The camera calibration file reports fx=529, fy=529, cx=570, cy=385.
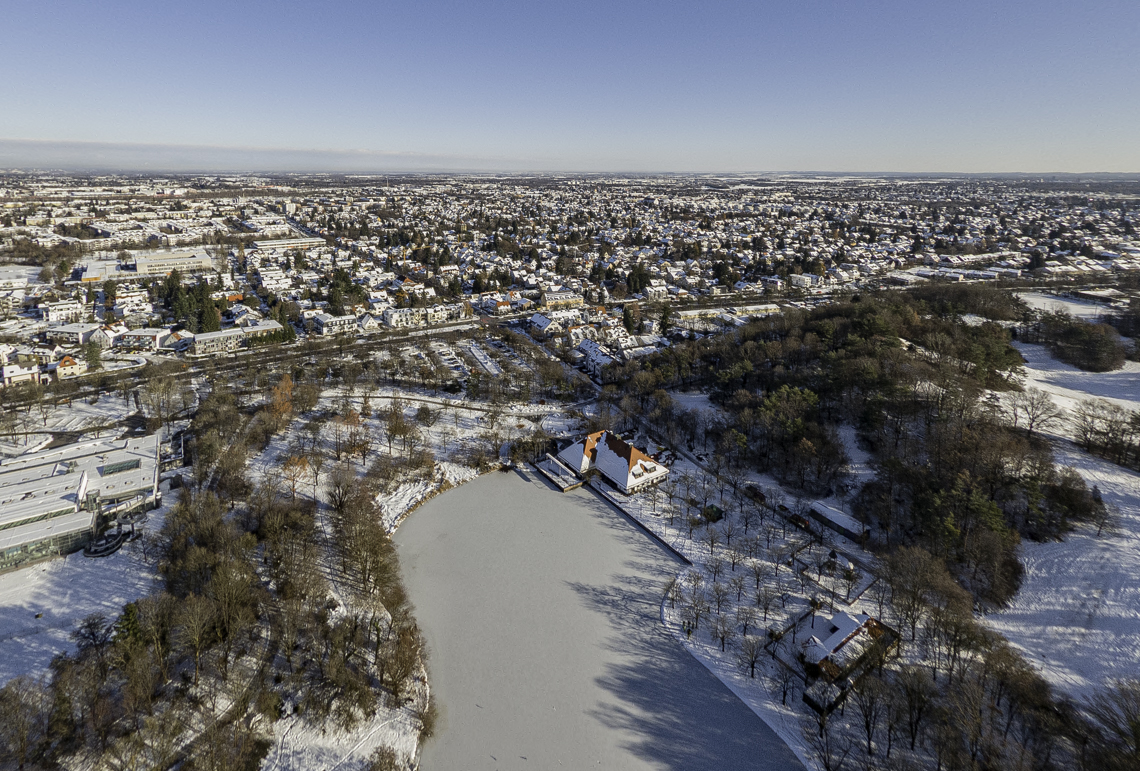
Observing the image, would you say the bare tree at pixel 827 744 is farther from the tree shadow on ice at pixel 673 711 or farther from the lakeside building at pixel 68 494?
the lakeside building at pixel 68 494

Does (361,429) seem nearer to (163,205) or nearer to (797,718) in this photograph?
(797,718)

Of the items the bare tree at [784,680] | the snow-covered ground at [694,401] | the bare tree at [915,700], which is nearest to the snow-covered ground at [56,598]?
the bare tree at [784,680]

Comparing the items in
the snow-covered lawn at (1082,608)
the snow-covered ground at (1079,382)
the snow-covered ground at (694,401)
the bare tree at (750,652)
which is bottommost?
the bare tree at (750,652)

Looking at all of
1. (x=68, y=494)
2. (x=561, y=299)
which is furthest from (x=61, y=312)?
(x=561, y=299)

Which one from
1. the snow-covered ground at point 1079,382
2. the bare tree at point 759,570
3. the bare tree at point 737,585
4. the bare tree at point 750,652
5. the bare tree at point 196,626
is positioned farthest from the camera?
the snow-covered ground at point 1079,382

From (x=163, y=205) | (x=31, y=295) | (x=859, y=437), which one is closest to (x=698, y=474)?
(x=859, y=437)

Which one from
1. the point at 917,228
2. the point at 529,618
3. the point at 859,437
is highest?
the point at 917,228

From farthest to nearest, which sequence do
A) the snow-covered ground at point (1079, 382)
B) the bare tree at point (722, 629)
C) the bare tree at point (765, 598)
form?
the snow-covered ground at point (1079, 382), the bare tree at point (765, 598), the bare tree at point (722, 629)
